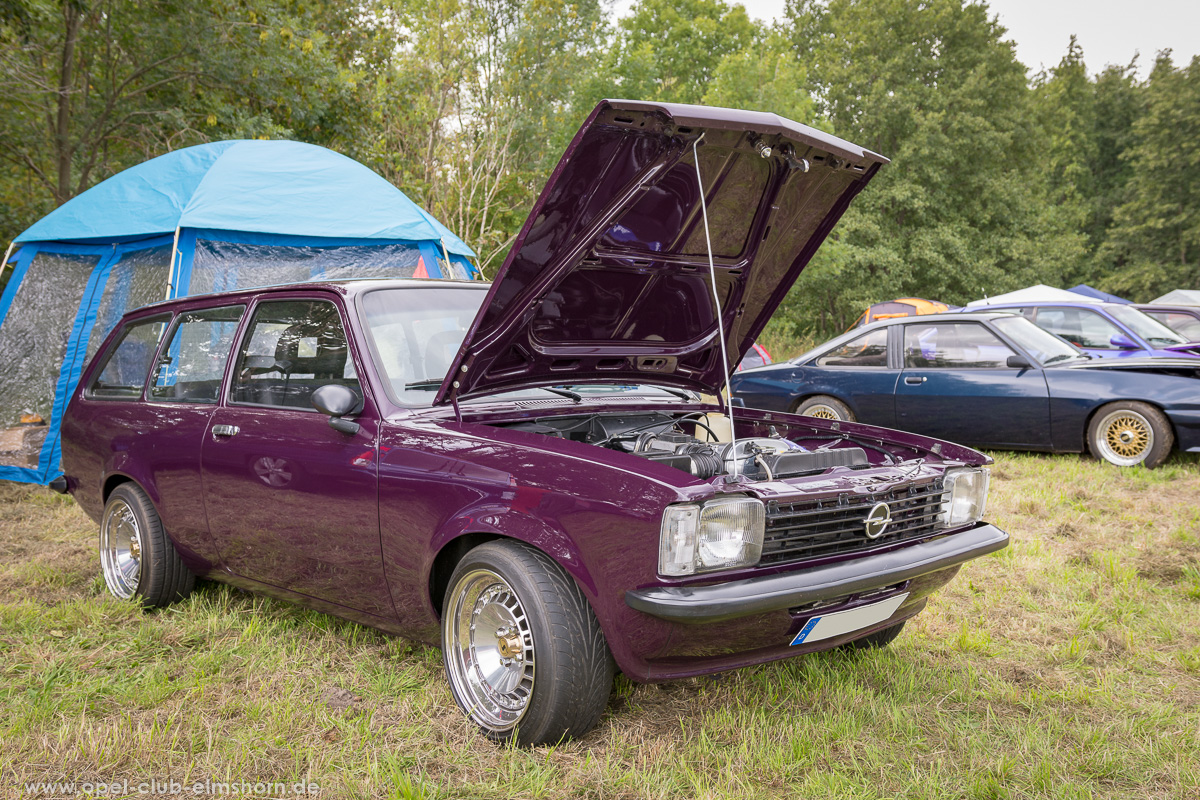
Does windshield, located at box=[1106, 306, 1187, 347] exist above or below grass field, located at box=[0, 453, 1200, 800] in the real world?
above

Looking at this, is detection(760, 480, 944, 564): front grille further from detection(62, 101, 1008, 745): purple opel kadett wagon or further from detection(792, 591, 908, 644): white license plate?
detection(792, 591, 908, 644): white license plate

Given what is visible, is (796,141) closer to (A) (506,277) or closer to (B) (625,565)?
(A) (506,277)

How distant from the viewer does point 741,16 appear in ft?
105

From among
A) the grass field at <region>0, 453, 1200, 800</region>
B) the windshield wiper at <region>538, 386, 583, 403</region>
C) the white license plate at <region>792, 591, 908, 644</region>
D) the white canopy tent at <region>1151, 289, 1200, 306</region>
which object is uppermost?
the white canopy tent at <region>1151, 289, 1200, 306</region>

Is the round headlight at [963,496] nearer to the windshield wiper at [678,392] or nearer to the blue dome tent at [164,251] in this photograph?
the windshield wiper at [678,392]

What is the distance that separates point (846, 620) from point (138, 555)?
341cm

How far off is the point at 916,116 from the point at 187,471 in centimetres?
3151

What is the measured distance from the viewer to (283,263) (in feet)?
24.3

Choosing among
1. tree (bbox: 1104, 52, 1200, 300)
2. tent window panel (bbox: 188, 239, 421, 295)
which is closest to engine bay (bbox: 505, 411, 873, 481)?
tent window panel (bbox: 188, 239, 421, 295)

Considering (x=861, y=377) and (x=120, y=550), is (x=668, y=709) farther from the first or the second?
(x=861, y=377)

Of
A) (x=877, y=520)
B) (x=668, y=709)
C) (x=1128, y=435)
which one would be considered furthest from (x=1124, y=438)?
(x=668, y=709)

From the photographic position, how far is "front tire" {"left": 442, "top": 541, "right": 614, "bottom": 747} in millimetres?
2469

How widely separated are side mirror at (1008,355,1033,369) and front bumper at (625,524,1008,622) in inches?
212

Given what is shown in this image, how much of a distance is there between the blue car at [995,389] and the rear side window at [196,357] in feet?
14.0
